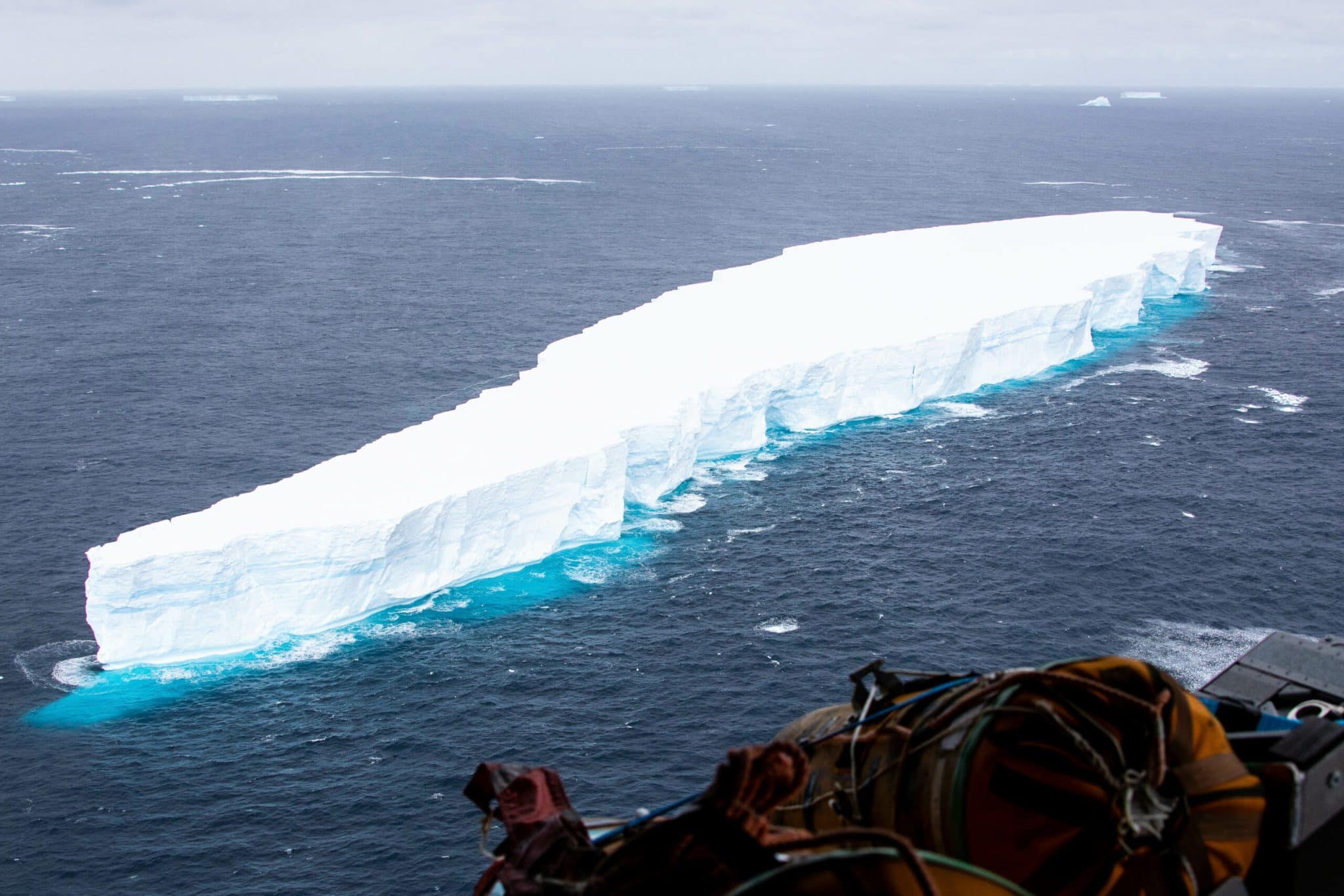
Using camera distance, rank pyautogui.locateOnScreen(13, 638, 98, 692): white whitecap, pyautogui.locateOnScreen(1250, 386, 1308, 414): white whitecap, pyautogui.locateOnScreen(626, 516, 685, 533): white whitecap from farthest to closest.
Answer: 1. pyautogui.locateOnScreen(1250, 386, 1308, 414): white whitecap
2. pyautogui.locateOnScreen(626, 516, 685, 533): white whitecap
3. pyautogui.locateOnScreen(13, 638, 98, 692): white whitecap

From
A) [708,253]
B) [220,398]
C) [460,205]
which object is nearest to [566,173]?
[460,205]

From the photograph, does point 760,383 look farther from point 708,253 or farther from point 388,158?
point 388,158

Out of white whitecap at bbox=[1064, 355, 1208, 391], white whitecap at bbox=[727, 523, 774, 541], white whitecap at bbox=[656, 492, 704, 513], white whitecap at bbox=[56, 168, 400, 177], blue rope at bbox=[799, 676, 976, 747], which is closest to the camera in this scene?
blue rope at bbox=[799, 676, 976, 747]

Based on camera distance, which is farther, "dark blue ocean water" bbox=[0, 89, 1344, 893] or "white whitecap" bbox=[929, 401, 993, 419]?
"white whitecap" bbox=[929, 401, 993, 419]

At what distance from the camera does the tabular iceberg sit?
1344 inches

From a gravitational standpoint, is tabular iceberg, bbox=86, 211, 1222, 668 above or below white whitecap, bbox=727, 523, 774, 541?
above

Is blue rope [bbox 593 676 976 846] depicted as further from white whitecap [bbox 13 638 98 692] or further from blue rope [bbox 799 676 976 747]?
white whitecap [bbox 13 638 98 692]

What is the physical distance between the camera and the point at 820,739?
7160 millimetres

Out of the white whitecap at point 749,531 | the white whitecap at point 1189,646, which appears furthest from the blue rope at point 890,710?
the white whitecap at point 749,531

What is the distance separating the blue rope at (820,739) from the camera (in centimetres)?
646

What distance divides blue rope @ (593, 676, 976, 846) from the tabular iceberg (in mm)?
29179

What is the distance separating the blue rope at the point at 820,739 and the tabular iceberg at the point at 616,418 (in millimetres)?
Answer: 29179

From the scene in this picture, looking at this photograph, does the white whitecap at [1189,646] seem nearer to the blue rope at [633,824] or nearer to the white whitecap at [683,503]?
the white whitecap at [683,503]

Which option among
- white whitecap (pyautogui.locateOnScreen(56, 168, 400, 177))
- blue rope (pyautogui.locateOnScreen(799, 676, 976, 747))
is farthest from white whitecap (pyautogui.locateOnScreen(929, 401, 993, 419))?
white whitecap (pyautogui.locateOnScreen(56, 168, 400, 177))
